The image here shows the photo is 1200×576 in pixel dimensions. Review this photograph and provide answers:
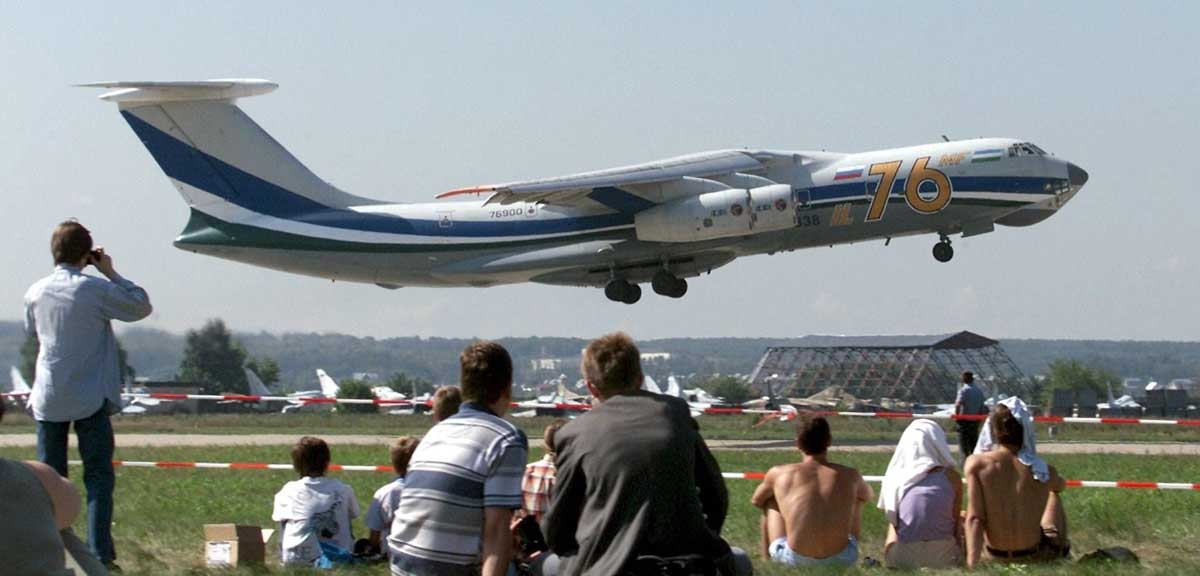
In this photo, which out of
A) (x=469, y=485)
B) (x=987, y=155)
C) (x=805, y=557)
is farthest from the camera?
(x=987, y=155)

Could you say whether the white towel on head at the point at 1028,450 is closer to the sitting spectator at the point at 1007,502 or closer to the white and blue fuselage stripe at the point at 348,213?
the sitting spectator at the point at 1007,502

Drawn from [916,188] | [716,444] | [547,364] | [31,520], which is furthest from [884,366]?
[31,520]

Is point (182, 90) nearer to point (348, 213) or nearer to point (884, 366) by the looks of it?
point (348, 213)

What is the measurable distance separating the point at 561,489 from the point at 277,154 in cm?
→ 2800

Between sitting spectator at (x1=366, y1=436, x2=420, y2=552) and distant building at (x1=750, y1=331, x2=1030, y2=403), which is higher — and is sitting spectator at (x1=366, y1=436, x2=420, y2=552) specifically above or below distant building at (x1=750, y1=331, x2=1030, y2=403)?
above

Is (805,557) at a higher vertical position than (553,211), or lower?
lower

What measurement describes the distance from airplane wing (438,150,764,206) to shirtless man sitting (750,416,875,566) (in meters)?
22.3

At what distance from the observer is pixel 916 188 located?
96.7 feet

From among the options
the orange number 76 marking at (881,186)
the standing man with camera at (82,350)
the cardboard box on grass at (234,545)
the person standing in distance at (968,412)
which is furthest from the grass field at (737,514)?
the orange number 76 marking at (881,186)

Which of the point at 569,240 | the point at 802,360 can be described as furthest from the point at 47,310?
the point at 802,360

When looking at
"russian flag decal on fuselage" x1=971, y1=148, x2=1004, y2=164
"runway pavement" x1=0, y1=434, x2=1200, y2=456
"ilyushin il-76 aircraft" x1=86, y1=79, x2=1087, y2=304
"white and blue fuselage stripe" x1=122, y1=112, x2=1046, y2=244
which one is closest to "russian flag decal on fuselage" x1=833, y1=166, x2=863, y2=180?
"ilyushin il-76 aircraft" x1=86, y1=79, x2=1087, y2=304

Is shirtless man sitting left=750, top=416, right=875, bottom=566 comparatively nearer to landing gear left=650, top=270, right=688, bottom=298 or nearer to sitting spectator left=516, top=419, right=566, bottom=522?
sitting spectator left=516, top=419, right=566, bottom=522

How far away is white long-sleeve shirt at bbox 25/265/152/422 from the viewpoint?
8.52 m

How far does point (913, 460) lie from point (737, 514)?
3.06 meters
